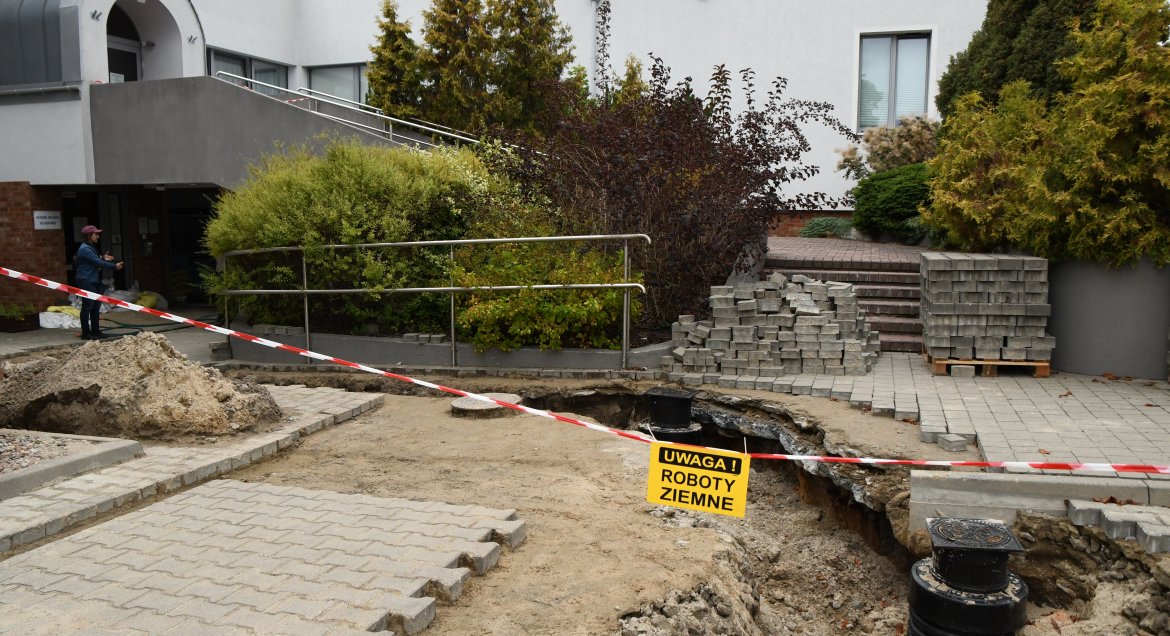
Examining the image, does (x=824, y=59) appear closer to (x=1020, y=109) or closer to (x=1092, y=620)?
(x=1020, y=109)

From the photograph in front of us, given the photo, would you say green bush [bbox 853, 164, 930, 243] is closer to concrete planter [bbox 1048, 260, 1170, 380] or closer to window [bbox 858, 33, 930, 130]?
window [bbox 858, 33, 930, 130]

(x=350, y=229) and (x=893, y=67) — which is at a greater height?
(x=893, y=67)

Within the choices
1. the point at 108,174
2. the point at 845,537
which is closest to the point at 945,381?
the point at 845,537

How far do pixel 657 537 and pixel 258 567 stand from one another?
7.17 ft

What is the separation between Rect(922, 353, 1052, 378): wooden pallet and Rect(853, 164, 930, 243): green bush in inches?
247

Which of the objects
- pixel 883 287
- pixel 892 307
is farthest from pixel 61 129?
pixel 892 307

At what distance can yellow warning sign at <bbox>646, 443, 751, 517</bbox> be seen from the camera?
4711 millimetres

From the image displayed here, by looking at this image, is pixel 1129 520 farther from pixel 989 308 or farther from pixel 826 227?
pixel 826 227

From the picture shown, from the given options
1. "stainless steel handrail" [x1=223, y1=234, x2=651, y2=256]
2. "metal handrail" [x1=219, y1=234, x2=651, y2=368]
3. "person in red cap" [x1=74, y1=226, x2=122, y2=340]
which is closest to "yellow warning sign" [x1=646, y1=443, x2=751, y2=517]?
"metal handrail" [x1=219, y1=234, x2=651, y2=368]

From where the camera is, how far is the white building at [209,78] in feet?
44.0

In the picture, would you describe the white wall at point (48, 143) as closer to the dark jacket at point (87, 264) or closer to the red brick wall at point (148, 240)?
the red brick wall at point (148, 240)

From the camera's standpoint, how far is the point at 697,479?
4.80 metres

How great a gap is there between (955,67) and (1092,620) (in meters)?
12.7

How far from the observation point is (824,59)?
56.4 ft
